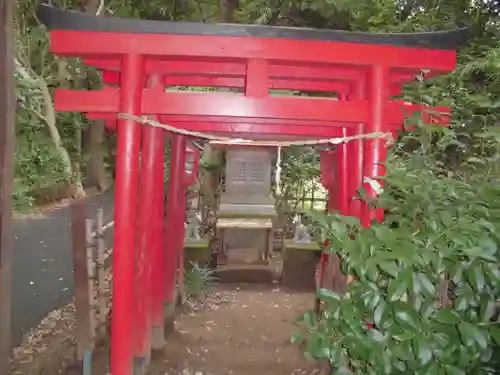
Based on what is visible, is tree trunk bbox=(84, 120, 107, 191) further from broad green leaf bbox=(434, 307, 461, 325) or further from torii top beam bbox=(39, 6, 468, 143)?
broad green leaf bbox=(434, 307, 461, 325)

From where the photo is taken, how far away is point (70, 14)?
2686mm

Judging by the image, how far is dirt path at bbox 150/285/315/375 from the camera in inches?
179

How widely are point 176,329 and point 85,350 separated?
183 centimetres

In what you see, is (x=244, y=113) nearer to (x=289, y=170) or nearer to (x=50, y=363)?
(x=50, y=363)

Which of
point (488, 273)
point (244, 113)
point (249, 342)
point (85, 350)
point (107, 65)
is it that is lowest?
point (249, 342)

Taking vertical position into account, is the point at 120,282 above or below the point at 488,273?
below

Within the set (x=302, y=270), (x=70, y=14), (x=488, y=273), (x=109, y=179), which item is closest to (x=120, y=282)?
(x=70, y=14)

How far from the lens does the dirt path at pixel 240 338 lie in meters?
4.55

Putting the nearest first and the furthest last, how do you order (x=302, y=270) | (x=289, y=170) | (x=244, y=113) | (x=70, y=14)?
(x=70, y=14) < (x=244, y=113) < (x=302, y=270) < (x=289, y=170)

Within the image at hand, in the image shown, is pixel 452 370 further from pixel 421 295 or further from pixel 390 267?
pixel 390 267

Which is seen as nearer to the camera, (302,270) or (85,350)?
(85,350)

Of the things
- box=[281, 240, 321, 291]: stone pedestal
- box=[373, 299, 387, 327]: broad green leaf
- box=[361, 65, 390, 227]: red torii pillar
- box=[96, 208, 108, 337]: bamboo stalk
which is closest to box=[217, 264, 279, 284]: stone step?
box=[281, 240, 321, 291]: stone pedestal

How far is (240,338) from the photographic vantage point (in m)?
5.43

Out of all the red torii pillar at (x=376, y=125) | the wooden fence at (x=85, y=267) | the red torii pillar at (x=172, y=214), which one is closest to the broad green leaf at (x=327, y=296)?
the red torii pillar at (x=376, y=125)
